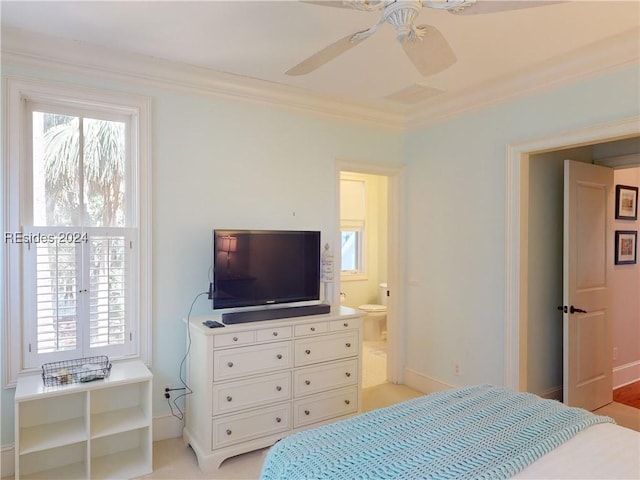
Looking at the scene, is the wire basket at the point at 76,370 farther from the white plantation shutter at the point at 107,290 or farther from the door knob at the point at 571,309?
the door knob at the point at 571,309

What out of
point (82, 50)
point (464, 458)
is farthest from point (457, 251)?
point (82, 50)

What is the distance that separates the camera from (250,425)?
2.75 m

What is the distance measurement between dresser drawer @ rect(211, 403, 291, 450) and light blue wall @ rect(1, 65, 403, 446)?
23.8 inches

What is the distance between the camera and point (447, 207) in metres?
3.77

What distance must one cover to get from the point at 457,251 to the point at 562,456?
227 centimetres

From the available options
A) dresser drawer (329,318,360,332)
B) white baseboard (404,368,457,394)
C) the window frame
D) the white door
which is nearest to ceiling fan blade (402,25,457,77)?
the white door

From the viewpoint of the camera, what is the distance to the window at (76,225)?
2545mm

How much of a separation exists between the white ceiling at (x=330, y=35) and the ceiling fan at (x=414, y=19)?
0.20 m

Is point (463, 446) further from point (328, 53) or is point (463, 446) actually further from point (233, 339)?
point (328, 53)

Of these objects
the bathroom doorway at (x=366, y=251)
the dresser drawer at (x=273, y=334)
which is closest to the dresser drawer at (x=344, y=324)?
the dresser drawer at (x=273, y=334)

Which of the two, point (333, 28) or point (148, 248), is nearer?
point (333, 28)

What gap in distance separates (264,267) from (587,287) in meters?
2.79

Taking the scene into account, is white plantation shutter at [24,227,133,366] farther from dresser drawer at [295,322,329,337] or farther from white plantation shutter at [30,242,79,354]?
dresser drawer at [295,322,329,337]

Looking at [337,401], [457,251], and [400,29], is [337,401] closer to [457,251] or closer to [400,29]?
[457,251]
